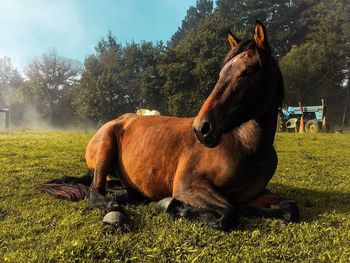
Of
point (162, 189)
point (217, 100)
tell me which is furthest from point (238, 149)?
point (162, 189)

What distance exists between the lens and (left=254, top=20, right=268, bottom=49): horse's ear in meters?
3.69

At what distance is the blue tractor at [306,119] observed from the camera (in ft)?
89.9

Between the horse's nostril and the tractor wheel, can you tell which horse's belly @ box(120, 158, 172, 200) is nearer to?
the horse's nostril

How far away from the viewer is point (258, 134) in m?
3.96

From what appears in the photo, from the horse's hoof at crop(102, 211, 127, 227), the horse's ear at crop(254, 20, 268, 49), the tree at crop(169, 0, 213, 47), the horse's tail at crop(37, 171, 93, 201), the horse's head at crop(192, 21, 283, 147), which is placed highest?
the tree at crop(169, 0, 213, 47)

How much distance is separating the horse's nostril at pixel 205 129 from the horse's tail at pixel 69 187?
2.19 meters

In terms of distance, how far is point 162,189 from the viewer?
4.56 metres

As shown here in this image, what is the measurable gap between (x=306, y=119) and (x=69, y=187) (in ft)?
89.5

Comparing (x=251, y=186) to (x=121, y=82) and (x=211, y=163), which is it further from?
(x=121, y=82)

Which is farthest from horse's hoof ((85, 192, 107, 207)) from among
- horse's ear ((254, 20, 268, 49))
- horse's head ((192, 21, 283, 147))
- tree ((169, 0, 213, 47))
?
tree ((169, 0, 213, 47))

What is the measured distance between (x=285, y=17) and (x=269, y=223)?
62035 mm

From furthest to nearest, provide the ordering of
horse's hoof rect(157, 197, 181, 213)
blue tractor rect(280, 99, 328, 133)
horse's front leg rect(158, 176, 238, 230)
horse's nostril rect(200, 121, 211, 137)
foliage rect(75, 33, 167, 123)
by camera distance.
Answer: foliage rect(75, 33, 167, 123) → blue tractor rect(280, 99, 328, 133) → horse's hoof rect(157, 197, 181, 213) → horse's front leg rect(158, 176, 238, 230) → horse's nostril rect(200, 121, 211, 137)

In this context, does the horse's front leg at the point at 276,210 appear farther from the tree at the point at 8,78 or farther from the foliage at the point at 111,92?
the tree at the point at 8,78

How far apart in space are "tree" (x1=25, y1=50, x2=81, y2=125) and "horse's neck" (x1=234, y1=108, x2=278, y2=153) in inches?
2082
